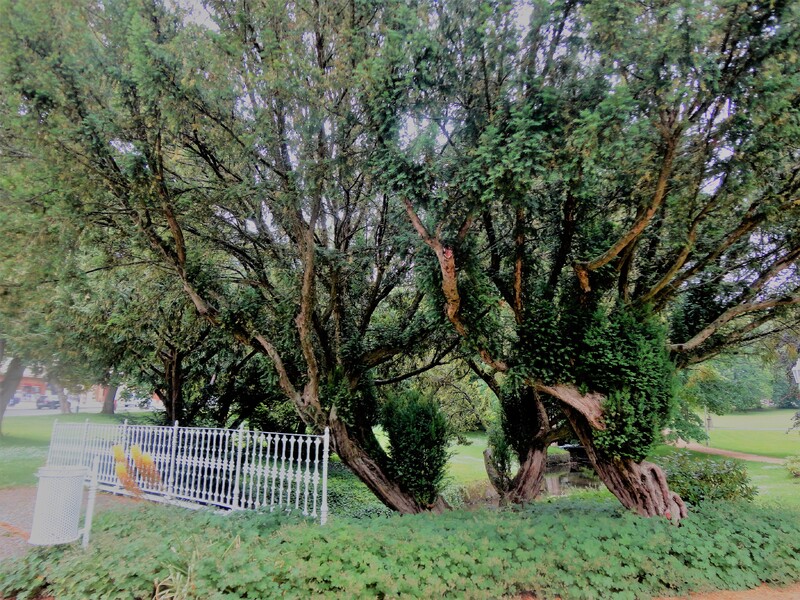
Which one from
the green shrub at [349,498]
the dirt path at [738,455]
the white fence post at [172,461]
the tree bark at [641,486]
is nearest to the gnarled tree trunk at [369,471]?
the green shrub at [349,498]

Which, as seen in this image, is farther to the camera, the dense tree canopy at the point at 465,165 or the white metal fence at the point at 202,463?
the white metal fence at the point at 202,463

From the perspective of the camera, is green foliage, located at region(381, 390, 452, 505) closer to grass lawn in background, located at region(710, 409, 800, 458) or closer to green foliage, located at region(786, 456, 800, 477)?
green foliage, located at region(786, 456, 800, 477)

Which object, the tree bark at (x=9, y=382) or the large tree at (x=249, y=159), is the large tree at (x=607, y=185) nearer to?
the large tree at (x=249, y=159)

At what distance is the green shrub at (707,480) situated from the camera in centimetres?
703

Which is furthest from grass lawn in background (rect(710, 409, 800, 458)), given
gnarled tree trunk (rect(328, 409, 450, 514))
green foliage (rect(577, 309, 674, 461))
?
gnarled tree trunk (rect(328, 409, 450, 514))

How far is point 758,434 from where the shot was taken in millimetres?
21156

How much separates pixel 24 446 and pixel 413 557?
1552cm

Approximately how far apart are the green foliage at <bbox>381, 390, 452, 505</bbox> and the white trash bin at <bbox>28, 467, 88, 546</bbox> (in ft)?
16.6

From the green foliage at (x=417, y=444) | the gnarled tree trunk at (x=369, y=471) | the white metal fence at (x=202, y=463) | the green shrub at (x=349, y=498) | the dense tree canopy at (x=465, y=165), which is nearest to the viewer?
the dense tree canopy at (x=465, y=165)

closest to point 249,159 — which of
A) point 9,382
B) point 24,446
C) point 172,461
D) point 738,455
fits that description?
point 172,461

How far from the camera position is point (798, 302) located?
223 inches

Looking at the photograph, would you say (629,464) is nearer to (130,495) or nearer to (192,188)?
(192,188)

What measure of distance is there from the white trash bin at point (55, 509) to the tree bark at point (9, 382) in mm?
13470

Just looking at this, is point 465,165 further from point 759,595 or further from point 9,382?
point 9,382
